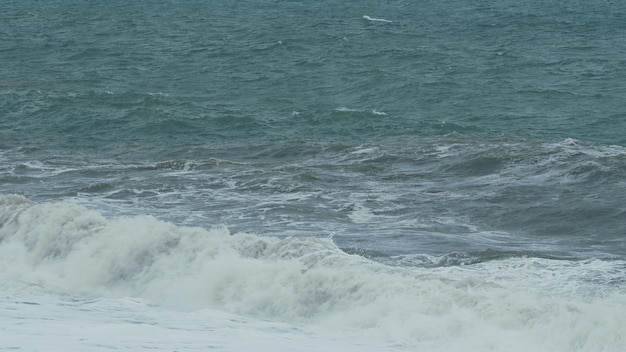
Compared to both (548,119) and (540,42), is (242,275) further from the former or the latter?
(540,42)

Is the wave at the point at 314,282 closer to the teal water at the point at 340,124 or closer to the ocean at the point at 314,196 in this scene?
the ocean at the point at 314,196

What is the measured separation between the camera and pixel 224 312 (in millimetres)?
14070

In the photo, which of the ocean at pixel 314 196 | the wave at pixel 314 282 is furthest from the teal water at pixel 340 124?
the wave at pixel 314 282

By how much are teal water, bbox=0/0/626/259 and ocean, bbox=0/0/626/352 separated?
83 mm

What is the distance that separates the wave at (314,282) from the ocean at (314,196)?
3cm

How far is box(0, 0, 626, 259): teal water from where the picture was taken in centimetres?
1833

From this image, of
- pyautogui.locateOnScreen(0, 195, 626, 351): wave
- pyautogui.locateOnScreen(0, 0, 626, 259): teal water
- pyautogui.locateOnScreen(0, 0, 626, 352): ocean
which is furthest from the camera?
pyautogui.locateOnScreen(0, 0, 626, 259): teal water

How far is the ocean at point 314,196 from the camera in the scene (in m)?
13.2

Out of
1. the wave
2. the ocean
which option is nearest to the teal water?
the ocean

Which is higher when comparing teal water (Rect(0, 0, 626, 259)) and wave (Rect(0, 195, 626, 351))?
wave (Rect(0, 195, 626, 351))

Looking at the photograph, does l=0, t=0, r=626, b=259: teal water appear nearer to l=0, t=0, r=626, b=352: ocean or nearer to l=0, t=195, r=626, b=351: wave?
l=0, t=0, r=626, b=352: ocean

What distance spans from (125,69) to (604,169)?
20.3 metres

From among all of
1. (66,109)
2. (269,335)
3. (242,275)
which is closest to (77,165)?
(66,109)

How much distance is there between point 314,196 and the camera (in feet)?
64.8
